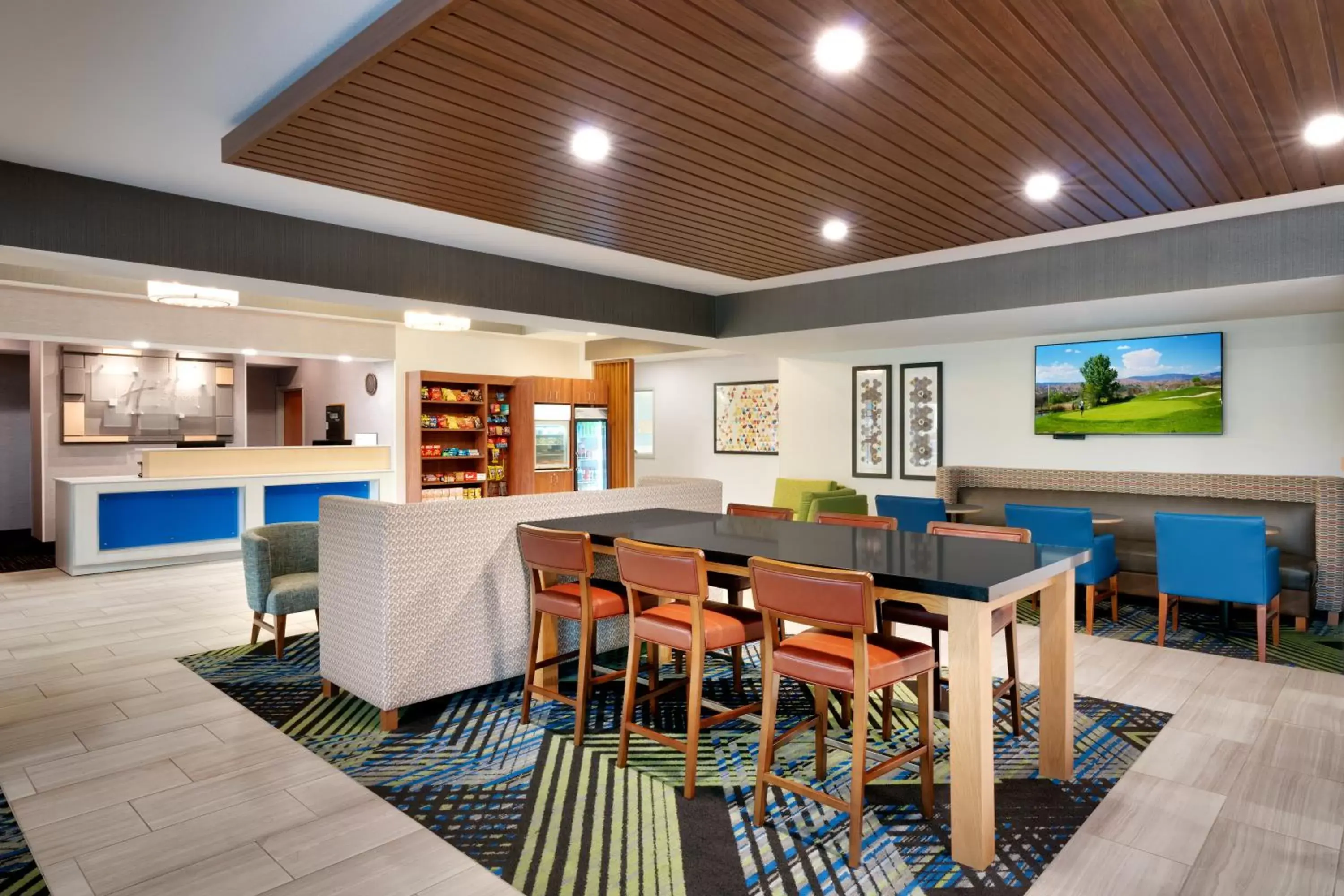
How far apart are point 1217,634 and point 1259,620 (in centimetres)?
62

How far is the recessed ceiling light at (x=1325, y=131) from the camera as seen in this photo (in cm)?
282

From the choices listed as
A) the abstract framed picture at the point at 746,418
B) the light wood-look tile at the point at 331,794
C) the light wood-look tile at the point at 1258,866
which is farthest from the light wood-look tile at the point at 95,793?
the abstract framed picture at the point at 746,418

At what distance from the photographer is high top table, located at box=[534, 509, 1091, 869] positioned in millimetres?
2395

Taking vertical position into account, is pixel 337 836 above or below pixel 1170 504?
below

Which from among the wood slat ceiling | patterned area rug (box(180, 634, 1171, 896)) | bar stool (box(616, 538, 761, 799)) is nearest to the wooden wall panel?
the wood slat ceiling

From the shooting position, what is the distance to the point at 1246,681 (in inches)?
163

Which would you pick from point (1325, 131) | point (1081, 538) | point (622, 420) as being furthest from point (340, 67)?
point (622, 420)

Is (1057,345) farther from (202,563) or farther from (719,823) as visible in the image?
(202,563)

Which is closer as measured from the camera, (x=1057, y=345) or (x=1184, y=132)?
(x=1184, y=132)

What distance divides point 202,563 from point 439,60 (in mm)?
7245

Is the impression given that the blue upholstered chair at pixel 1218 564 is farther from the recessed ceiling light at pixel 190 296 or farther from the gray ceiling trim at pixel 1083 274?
the recessed ceiling light at pixel 190 296

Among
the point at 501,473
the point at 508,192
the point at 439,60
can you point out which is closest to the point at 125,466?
the point at 501,473

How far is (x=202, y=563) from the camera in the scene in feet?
25.8

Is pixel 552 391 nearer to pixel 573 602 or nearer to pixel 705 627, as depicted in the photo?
pixel 573 602
